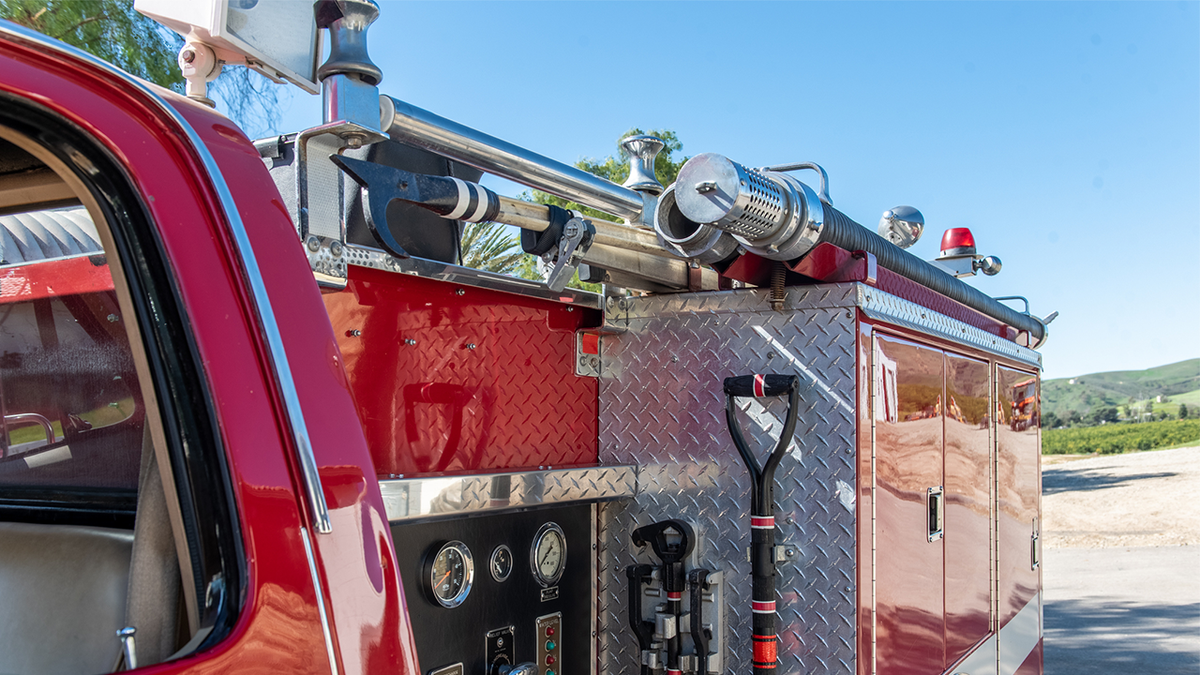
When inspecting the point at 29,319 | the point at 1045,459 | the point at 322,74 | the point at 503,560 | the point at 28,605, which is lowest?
the point at 1045,459

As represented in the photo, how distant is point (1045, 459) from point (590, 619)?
38.7m

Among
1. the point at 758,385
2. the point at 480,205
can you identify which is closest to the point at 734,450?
the point at 758,385

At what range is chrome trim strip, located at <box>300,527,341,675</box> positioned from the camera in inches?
43.2

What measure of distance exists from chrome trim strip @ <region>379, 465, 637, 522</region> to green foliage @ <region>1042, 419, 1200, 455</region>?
40.1m

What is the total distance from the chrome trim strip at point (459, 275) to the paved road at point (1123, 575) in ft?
24.6

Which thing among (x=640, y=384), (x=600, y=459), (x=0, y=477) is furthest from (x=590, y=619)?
(x=0, y=477)

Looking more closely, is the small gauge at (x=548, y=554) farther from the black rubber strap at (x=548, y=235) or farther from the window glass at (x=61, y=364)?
the window glass at (x=61, y=364)

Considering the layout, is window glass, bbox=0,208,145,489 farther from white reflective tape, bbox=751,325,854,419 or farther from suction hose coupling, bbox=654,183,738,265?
white reflective tape, bbox=751,325,854,419

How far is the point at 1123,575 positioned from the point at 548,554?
515 inches

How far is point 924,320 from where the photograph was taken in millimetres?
3141

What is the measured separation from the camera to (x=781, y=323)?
2793 millimetres

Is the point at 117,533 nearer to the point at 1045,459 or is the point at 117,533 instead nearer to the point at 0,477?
the point at 0,477

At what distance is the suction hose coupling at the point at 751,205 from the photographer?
212cm

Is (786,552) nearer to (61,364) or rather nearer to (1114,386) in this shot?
(61,364)
